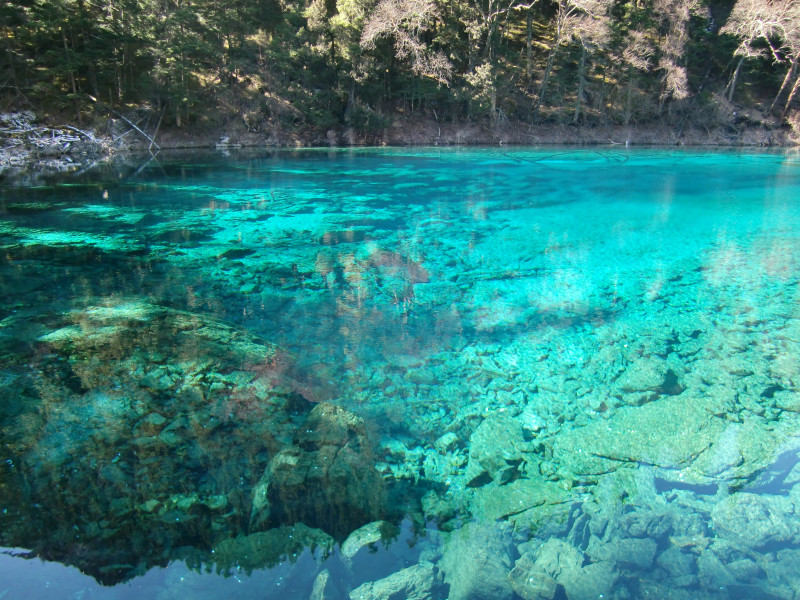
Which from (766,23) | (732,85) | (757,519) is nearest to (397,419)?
(757,519)

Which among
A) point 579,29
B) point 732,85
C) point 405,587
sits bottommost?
point 405,587

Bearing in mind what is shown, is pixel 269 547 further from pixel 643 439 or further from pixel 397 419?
pixel 643 439

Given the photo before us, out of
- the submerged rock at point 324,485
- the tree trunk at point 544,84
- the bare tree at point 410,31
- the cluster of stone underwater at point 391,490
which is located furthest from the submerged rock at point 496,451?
the tree trunk at point 544,84

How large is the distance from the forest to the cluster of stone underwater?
24583 millimetres

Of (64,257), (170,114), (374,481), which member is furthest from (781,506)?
(170,114)

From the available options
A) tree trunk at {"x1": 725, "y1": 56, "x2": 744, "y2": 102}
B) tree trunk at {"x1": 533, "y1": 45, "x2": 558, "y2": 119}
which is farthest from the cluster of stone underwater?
tree trunk at {"x1": 725, "y1": 56, "x2": 744, "y2": 102}

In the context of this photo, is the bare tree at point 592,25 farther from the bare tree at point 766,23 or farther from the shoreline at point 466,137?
the bare tree at point 766,23

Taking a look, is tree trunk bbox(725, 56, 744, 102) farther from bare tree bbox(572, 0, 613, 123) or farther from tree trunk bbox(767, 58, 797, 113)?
bare tree bbox(572, 0, 613, 123)

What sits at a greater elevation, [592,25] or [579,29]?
[592,25]

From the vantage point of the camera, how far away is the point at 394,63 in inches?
1198

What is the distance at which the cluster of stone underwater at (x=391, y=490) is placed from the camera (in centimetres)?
278

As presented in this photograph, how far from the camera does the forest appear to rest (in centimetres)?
2375

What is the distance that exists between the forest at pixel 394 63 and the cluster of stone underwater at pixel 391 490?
80.7ft

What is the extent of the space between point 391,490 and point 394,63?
31.5m
